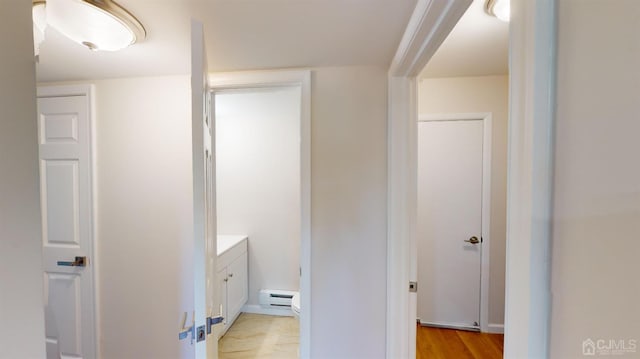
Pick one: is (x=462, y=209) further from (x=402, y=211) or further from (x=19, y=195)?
(x=19, y=195)

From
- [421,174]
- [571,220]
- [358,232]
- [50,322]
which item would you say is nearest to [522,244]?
[571,220]

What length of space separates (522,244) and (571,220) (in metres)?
0.07

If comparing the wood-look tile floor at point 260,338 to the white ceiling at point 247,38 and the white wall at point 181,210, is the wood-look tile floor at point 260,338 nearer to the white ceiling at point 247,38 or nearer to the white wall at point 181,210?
the white wall at point 181,210

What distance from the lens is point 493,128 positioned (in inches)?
84.8

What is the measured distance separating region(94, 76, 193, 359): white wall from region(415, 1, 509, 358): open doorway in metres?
1.86

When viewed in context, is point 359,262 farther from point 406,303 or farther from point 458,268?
point 458,268

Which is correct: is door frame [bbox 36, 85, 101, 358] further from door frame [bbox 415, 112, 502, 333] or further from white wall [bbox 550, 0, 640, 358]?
door frame [bbox 415, 112, 502, 333]

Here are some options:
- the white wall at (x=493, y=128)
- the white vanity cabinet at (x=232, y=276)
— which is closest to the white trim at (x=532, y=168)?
the white wall at (x=493, y=128)

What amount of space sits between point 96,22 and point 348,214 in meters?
1.44

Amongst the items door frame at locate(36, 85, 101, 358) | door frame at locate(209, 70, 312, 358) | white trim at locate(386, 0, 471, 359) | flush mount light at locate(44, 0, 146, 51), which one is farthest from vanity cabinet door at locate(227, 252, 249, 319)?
flush mount light at locate(44, 0, 146, 51)

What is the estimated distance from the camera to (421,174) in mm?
2301

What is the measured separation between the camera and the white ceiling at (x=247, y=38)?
95 cm

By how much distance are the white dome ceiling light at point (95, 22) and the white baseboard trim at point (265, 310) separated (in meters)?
2.58

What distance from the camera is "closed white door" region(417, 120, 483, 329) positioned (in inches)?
87.3
